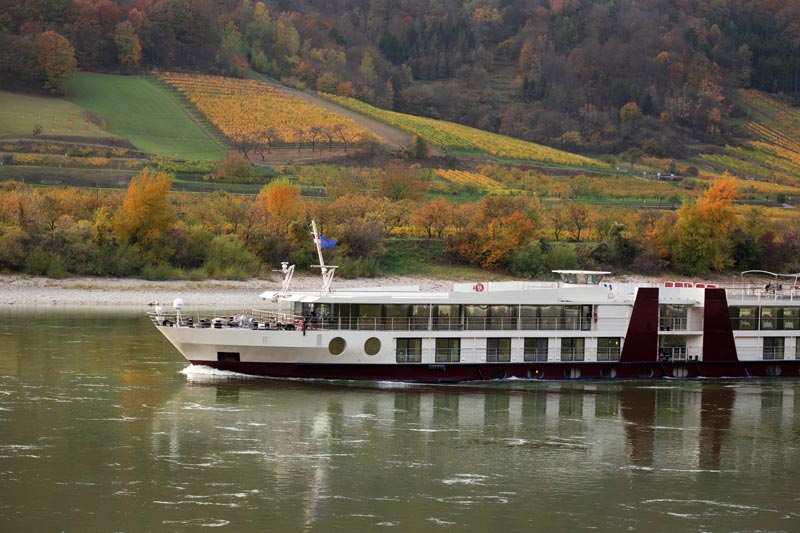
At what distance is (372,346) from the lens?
41.3 meters

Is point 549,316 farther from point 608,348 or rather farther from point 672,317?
point 672,317

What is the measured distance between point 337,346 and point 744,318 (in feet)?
48.3

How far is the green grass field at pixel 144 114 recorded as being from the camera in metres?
126

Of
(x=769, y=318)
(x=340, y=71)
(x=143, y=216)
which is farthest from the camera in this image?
(x=340, y=71)

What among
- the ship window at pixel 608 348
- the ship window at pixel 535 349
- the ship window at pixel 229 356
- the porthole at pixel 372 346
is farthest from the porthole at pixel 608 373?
the ship window at pixel 229 356

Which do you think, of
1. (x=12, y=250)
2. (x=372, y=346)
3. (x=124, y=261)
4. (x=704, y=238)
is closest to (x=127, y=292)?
(x=124, y=261)

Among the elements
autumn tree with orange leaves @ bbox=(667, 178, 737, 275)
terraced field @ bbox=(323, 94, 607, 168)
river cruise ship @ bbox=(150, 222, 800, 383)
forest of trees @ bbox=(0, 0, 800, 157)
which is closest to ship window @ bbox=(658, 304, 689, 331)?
river cruise ship @ bbox=(150, 222, 800, 383)

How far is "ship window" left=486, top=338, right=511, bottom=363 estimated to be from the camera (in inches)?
1677

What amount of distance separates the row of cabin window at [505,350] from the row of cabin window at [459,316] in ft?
1.56

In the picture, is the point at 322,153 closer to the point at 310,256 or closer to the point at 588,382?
the point at 310,256

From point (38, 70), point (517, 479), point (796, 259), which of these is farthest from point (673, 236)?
point (38, 70)

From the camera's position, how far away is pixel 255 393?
3888 cm

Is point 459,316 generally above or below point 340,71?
below

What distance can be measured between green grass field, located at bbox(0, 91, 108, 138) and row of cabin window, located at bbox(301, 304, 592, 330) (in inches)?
3239
